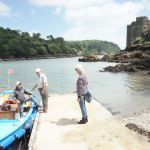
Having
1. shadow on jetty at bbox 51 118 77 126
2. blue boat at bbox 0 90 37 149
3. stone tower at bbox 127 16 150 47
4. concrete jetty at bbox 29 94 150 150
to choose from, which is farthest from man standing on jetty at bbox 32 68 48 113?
stone tower at bbox 127 16 150 47

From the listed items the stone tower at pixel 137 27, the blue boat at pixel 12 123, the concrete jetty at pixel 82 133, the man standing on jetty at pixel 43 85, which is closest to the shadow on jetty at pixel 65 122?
the concrete jetty at pixel 82 133

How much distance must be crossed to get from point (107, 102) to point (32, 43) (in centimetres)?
15954

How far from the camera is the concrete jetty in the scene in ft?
33.6

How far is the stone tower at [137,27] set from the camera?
150 m

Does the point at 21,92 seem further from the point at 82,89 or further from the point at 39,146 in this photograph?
the point at 39,146

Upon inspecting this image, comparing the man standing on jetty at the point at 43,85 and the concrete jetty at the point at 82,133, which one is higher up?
the man standing on jetty at the point at 43,85

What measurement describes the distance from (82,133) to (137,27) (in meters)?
145

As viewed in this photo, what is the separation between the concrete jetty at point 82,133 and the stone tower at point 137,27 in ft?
454

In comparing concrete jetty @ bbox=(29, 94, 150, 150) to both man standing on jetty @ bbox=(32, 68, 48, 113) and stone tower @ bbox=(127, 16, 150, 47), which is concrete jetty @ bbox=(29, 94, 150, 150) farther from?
stone tower @ bbox=(127, 16, 150, 47)

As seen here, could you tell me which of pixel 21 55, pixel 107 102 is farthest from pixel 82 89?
pixel 21 55

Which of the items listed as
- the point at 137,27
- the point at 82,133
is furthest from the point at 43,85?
the point at 137,27

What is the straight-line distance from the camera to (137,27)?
151000 mm

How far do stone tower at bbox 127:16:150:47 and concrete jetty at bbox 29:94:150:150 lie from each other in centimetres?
13841

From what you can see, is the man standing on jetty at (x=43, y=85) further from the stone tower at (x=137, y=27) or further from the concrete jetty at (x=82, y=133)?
the stone tower at (x=137, y=27)
